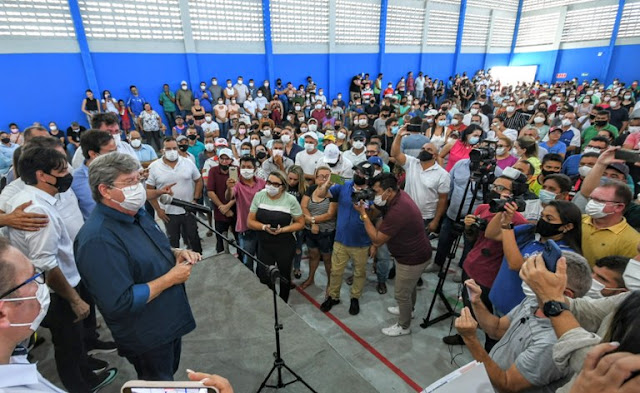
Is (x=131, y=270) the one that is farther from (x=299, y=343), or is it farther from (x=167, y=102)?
(x=167, y=102)

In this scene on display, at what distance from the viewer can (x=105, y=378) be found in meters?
2.79

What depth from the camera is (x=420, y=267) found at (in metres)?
3.34

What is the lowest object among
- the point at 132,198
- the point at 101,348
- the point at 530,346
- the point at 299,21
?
the point at 101,348

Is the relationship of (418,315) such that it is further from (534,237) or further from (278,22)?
(278,22)

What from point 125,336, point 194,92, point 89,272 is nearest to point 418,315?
point 125,336

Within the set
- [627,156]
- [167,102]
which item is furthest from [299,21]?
[627,156]

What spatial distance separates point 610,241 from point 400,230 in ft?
5.33

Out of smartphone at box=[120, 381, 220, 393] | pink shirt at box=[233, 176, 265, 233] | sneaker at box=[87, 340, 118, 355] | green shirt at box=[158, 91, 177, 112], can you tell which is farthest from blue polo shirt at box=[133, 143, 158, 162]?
green shirt at box=[158, 91, 177, 112]

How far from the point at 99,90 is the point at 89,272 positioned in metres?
11.4

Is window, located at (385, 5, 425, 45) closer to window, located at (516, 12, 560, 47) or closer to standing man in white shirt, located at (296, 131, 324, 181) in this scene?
window, located at (516, 12, 560, 47)

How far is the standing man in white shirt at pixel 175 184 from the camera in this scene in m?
4.20

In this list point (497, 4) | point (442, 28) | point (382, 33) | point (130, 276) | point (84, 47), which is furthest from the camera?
point (497, 4)

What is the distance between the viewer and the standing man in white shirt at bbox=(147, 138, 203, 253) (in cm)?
420

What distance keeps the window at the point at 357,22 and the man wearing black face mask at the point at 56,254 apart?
50.2 ft
